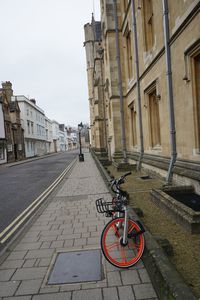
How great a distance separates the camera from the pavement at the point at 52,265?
3445mm

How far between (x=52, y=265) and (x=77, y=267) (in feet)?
1.38

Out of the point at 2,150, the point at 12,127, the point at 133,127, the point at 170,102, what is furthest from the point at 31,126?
the point at 170,102

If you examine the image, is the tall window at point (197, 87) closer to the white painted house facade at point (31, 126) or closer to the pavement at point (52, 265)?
the pavement at point (52, 265)

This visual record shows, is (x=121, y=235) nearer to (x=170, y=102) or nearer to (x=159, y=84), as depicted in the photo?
(x=170, y=102)

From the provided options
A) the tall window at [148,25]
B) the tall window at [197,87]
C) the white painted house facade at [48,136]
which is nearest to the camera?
the tall window at [197,87]

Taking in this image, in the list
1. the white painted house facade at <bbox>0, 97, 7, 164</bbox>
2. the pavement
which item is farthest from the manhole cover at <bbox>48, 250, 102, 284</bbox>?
the white painted house facade at <bbox>0, 97, 7, 164</bbox>

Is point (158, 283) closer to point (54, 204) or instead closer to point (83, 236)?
point (83, 236)

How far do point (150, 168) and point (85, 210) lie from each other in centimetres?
574

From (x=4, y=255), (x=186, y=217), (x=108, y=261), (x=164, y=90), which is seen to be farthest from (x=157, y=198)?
(x=164, y=90)

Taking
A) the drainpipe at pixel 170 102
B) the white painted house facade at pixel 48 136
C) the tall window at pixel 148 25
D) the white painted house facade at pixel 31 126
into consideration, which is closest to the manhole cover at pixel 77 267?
the drainpipe at pixel 170 102

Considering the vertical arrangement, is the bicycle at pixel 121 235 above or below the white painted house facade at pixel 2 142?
below

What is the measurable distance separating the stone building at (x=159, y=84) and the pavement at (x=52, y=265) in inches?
136

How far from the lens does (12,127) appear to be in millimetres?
42656

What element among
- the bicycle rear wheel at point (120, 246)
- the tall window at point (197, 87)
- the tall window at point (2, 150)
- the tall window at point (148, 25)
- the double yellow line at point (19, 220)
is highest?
the tall window at point (148, 25)
